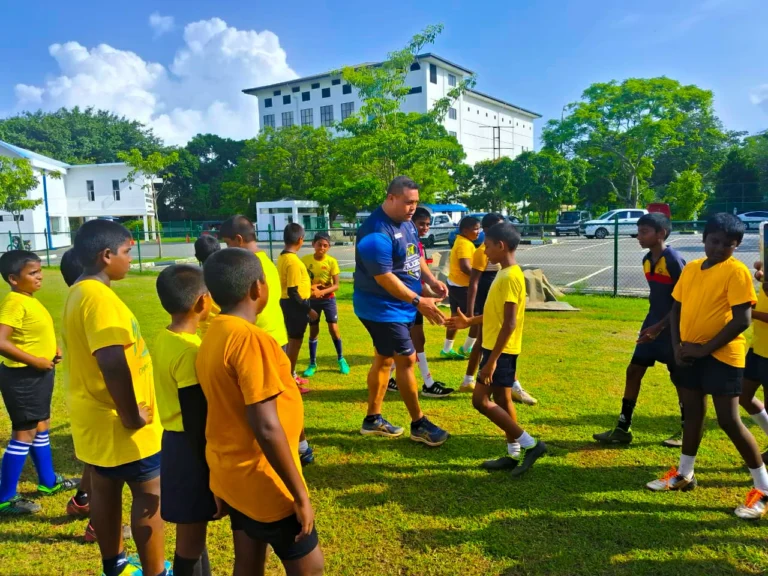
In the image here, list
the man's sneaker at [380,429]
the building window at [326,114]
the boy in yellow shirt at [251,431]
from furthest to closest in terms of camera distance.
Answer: the building window at [326,114] < the man's sneaker at [380,429] < the boy in yellow shirt at [251,431]

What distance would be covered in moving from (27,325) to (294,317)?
2.95m

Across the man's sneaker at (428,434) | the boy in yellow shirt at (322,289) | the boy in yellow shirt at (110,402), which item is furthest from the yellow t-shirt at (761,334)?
the boy in yellow shirt at (322,289)

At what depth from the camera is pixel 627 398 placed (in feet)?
14.9

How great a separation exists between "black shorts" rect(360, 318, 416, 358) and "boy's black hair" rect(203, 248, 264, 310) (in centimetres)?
251

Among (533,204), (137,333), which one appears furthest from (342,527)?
(533,204)

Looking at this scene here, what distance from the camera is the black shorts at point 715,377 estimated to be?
3.42 meters

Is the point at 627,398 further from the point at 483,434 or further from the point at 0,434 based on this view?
the point at 0,434

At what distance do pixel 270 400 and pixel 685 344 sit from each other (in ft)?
9.34

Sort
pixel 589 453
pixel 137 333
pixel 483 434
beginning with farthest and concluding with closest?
1. pixel 483 434
2. pixel 589 453
3. pixel 137 333

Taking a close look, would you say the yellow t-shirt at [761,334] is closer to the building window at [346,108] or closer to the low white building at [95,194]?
the low white building at [95,194]

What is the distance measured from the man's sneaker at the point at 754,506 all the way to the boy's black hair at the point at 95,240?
155 inches

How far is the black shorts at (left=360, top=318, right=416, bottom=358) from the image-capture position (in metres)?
4.61

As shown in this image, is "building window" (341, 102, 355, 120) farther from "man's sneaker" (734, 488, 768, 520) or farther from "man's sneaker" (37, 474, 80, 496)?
"man's sneaker" (734, 488, 768, 520)

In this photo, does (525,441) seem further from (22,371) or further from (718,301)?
(22,371)
